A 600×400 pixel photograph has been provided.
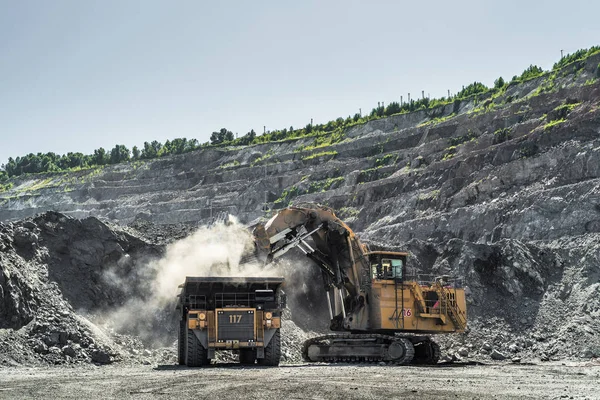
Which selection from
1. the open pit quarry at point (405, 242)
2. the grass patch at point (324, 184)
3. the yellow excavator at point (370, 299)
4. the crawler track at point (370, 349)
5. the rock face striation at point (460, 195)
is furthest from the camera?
the grass patch at point (324, 184)

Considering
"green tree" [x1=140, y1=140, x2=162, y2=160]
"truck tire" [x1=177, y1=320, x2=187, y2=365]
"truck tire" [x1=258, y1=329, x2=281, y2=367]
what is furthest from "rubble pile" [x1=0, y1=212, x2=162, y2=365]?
"green tree" [x1=140, y1=140, x2=162, y2=160]

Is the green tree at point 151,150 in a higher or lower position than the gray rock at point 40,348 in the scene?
higher

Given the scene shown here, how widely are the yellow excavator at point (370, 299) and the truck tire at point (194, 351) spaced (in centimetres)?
432

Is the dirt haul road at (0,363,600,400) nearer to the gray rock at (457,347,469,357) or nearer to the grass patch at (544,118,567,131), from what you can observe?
the gray rock at (457,347,469,357)

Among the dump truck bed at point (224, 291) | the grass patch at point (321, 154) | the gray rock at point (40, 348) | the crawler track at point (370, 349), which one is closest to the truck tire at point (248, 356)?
the dump truck bed at point (224, 291)

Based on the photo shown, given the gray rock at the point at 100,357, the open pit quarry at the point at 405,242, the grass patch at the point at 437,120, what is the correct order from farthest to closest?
1. the grass patch at the point at 437,120
2. the gray rock at the point at 100,357
3. the open pit quarry at the point at 405,242

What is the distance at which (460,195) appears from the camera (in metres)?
63.4

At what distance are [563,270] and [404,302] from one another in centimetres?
1779

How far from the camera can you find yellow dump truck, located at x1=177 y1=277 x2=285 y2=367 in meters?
21.8

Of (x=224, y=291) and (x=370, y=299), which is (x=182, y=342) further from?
(x=370, y=299)

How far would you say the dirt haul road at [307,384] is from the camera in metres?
14.2

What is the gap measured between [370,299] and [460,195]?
3986 centimetres

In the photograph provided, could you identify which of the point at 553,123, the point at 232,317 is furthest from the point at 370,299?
the point at 553,123

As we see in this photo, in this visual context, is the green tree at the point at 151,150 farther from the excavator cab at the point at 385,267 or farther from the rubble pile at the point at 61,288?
the excavator cab at the point at 385,267
